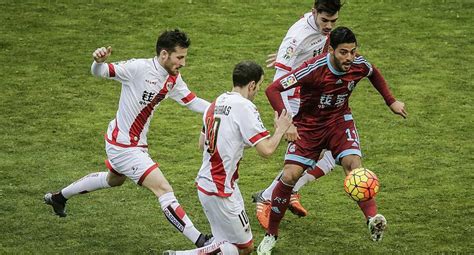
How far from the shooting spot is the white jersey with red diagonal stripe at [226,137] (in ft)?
27.8

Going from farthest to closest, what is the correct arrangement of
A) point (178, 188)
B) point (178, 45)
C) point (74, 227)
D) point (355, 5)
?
point (355, 5) → point (178, 188) → point (74, 227) → point (178, 45)

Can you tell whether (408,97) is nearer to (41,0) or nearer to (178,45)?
(178,45)

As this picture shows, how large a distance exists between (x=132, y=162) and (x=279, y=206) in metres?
1.57

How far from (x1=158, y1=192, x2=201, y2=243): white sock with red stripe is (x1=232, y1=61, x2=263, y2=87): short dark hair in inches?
62.2

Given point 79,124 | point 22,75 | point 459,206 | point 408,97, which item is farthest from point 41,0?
point 459,206

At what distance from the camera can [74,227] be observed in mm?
10406

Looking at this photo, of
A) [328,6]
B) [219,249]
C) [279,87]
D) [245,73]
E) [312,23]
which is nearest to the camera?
[245,73]

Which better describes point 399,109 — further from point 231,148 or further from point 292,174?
point 231,148

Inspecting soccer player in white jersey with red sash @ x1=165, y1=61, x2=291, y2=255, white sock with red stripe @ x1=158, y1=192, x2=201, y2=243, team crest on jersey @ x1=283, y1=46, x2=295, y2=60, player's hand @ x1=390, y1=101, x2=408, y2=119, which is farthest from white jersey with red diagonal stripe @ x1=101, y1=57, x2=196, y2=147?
player's hand @ x1=390, y1=101, x2=408, y2=119

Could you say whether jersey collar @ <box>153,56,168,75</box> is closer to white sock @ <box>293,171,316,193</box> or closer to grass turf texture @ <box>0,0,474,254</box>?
grass turf texture @ <box>0,0,474,254</box>

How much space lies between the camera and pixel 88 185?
1038 centimetres

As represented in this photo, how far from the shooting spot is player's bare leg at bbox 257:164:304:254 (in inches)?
389

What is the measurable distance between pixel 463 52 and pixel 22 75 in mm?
7325

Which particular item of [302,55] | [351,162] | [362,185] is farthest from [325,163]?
[362,185]
